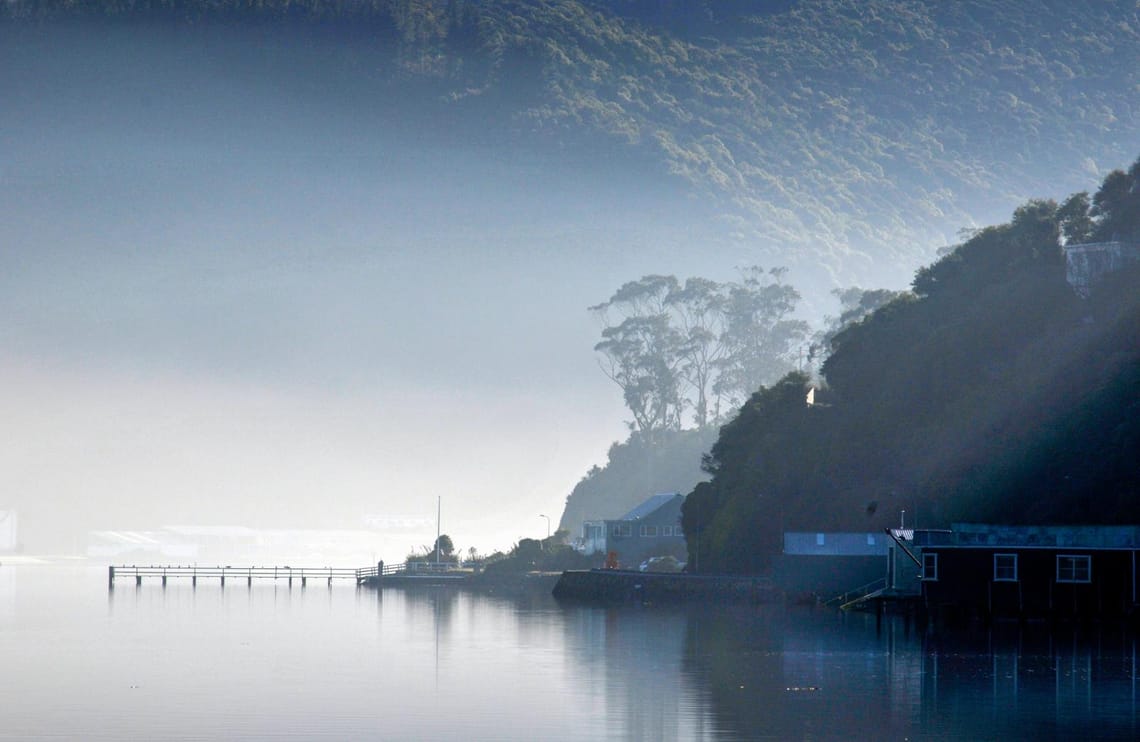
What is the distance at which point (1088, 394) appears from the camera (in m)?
80.6

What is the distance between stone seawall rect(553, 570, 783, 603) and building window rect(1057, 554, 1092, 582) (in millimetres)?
25269

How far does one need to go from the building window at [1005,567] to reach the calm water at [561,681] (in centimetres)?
451

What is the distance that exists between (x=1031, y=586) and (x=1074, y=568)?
6.32 ft

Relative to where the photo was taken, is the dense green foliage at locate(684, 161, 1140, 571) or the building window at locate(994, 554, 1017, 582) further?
the dense green foliage at locate(684, 161, 1140, 571)

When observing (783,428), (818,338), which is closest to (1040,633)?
(783,428)

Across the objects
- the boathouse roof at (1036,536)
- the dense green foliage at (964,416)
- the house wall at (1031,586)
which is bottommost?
the house wall at (1031,586)

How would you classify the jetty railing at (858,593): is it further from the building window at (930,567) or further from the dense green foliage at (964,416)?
the building window at (930,567)

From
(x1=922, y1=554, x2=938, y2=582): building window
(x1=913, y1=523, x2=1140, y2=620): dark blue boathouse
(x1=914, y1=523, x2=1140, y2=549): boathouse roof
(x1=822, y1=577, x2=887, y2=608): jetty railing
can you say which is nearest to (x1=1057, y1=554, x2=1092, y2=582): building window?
(x1=913, y1=523, x2=1140, y2=620): dark blue boathouse

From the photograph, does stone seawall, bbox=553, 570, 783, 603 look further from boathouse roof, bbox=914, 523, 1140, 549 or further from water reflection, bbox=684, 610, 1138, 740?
water reflection, bbox=684, 610, 1138, 740

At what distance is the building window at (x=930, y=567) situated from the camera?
220 feet

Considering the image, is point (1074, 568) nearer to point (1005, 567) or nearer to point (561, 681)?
point (1005, 567)

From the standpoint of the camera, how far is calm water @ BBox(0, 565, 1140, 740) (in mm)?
34438

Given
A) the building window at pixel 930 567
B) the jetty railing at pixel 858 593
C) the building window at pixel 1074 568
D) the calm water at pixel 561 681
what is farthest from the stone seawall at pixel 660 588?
the building window at pixel 1074 568

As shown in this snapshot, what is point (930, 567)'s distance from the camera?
6712 cm
